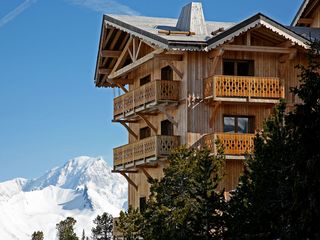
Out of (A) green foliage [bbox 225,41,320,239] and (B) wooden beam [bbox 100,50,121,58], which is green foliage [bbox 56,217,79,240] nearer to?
(B) wooden beam [bbox 100,50,121,58]

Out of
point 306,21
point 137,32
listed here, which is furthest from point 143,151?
point 306,21

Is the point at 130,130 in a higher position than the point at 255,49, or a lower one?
lower

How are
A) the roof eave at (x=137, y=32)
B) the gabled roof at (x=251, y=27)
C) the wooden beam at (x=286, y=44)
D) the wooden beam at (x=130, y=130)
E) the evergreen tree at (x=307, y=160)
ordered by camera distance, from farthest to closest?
the wooden beam at (x=130, y=130) → the wooden beam at (x=286, y=44) → the roof eave at (x=137, y=32) → the gabled roof at (x=251, y=27) → the evergreen tree at (x=307, y=160)

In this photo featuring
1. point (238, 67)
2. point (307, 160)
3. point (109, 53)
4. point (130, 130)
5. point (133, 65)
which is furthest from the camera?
point (130, 130)

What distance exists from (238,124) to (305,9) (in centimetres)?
1027

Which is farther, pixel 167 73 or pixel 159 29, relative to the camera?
pixel 167 73

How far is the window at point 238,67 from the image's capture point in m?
44.8

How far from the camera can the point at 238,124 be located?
44812 mm

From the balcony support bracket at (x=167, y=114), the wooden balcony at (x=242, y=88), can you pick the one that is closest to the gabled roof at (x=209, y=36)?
the wooden balcony at (x=242, y=88)

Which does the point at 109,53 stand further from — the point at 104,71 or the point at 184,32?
the point at 184,32

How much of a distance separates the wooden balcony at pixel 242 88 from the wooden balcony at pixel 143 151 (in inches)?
117

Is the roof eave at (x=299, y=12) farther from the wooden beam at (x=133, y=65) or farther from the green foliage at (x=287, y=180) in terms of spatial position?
the green foliage at (x=287, y=180)

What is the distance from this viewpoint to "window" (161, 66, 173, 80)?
46.8m

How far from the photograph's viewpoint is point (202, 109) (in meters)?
44.2
